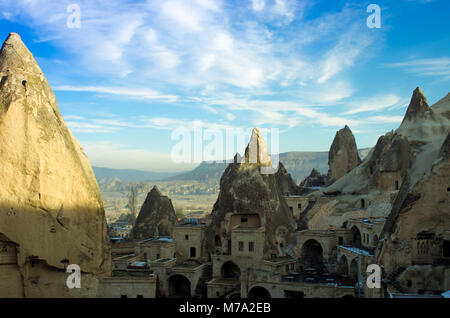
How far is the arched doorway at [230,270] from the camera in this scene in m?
47.6

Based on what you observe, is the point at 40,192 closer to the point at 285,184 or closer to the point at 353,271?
the point at 353,271

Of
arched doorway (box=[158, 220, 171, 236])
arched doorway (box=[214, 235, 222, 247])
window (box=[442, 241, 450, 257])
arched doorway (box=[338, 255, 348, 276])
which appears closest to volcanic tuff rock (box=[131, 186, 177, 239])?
arched doorway (box=[158, 220, 171, 236])

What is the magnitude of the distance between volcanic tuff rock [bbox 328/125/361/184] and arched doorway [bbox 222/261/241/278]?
124 ft

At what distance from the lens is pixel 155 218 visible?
66438mm

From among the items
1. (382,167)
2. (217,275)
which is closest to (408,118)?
(382,167)

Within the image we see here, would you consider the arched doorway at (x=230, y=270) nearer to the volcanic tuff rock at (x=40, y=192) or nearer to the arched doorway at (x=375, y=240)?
the arched doorway at (x=375, y=240)

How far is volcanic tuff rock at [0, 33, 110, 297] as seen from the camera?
24094 millimetres

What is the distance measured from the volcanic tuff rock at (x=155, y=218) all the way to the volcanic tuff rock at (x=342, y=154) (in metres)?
32.2

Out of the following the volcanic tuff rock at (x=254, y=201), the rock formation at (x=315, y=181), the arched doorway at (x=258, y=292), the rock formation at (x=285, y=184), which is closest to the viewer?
the arched doorway at (x=258, y=292)

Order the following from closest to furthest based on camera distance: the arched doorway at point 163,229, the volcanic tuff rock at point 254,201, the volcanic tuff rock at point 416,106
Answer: the volcanic tuff rock at point 254,201
the volcanic tuff rock at point 416,106
the arched doorway at point 163,229

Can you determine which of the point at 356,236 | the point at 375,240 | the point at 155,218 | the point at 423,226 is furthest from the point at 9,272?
the point at 155,218

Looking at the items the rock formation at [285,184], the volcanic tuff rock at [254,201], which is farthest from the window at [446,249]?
the rock formation at [285,184]

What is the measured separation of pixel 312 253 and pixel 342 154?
109ft
